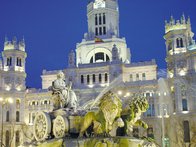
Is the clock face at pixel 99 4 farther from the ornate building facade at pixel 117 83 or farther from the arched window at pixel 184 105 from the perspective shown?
the arched window at pixel 184 105

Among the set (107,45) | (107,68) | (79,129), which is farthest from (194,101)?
(79,129)

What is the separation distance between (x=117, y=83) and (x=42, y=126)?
192 ft

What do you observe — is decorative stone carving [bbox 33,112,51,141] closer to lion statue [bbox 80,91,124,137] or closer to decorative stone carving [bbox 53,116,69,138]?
decorative stone carving [bbox 53,116,69,138]

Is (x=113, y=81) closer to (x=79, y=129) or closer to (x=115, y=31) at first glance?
(x=115, y=31)

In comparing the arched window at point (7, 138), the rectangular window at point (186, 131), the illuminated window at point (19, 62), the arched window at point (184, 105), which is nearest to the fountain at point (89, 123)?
the rectangular window at point (186, 131)

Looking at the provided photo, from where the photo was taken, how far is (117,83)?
3029 inches

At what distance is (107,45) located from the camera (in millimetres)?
90812

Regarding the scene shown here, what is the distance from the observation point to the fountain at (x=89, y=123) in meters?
16.9

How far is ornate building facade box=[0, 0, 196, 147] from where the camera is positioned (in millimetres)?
69000

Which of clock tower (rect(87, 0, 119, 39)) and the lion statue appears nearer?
the lion statue

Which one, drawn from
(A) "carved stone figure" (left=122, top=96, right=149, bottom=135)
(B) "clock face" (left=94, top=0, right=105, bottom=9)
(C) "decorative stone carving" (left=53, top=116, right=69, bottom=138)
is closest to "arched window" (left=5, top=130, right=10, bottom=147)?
(B) "clock face" (left=94, top=0, right=105, bottom=9)

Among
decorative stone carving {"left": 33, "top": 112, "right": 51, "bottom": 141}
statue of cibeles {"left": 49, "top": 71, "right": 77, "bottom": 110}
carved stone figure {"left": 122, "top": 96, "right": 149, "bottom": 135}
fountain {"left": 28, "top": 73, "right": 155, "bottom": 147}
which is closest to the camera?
fountain {"left": 28, "top": 73, "right": 155, "bottom": 147}

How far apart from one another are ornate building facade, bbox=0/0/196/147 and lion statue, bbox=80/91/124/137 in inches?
1800

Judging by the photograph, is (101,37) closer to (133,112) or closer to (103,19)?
(103,19)
